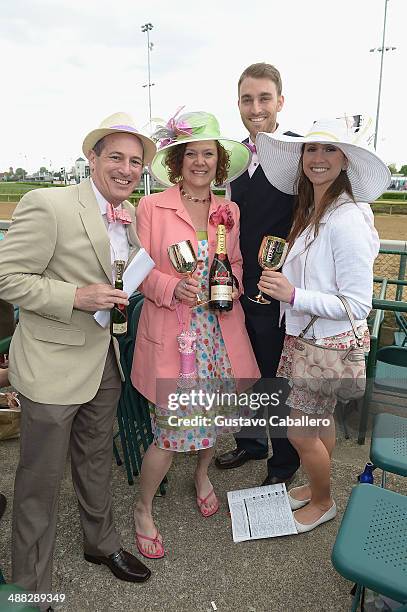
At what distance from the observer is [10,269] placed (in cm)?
179

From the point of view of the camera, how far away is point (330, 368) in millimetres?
2201

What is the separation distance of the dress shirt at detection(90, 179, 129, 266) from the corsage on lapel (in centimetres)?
52

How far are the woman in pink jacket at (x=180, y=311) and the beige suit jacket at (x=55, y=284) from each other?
0.44 meters

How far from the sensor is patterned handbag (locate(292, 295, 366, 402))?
86.5 inches

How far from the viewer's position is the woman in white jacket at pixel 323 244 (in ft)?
6.79

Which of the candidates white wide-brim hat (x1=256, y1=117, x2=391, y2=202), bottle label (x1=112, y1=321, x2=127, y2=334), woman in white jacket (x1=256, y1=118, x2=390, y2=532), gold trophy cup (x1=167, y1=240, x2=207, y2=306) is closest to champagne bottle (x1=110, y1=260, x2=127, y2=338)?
bottle label (x1=112, y1=321, x2=127, y2=334)

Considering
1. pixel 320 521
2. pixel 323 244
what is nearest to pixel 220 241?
pixel 323 244

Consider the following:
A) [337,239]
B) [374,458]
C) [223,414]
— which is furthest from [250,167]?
[374,458]

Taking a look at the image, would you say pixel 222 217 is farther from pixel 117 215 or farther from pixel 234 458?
pixel 234 458

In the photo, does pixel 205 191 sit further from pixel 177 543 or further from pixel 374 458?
pixel 177 543

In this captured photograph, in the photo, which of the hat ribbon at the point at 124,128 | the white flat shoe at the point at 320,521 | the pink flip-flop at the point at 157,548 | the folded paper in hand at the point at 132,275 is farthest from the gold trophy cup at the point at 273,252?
the pink flip-flop at the point at 157,548

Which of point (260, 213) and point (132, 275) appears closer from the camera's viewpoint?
point (132, 275)

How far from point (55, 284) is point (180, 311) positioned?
0.74 metres

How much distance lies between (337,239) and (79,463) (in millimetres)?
1607
